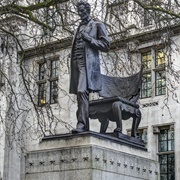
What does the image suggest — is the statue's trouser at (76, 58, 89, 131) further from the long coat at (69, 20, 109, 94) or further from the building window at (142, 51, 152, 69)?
the building window at (142, 51, 152, 69)

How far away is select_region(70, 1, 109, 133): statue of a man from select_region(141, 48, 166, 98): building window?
1319 cm

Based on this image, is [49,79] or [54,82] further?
[54,82]

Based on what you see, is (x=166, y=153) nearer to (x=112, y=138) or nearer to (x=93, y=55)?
(x=93, y=55)

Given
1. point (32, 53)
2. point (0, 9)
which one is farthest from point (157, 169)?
point (32, 53)

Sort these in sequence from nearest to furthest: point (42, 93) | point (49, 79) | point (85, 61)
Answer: point (85, 61) → point (42, 93) → point (49, 79)

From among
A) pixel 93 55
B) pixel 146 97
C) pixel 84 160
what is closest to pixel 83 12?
pixel 93 55

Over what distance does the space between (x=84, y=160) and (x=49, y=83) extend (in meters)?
17.7

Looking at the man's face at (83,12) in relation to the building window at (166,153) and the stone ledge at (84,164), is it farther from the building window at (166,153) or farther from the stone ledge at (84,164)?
the building window at (166,153)

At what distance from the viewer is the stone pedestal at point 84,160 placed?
34.0 feet

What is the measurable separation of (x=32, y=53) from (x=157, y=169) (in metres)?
17.2

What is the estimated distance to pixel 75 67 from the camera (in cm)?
1136

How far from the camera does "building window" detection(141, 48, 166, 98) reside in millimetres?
24719

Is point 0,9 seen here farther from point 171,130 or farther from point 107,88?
point 171,130

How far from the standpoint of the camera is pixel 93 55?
1141 cm
